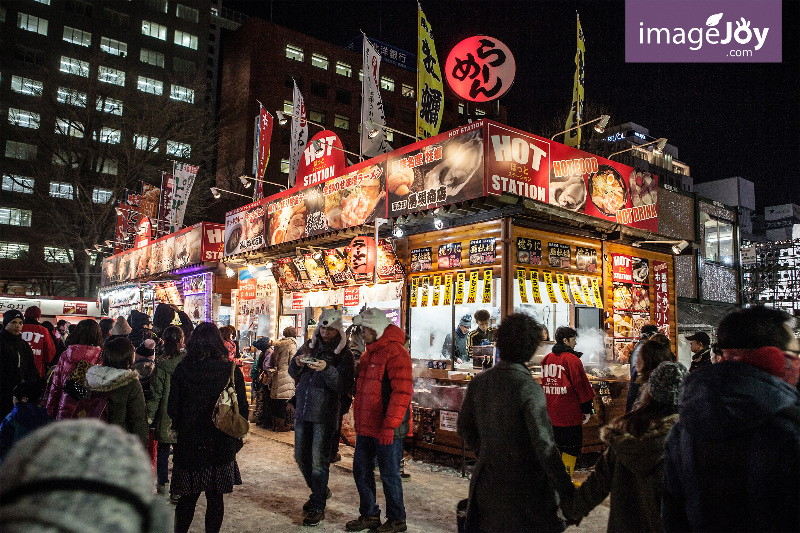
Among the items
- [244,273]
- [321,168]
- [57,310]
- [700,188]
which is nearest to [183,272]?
[244,273]

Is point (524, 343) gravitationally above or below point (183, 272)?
below

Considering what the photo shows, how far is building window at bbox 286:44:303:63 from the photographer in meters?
50.6

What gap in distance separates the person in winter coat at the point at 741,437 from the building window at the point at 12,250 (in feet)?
181

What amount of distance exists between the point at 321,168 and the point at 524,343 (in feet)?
34.7

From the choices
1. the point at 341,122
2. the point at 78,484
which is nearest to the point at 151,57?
the point at 341,122

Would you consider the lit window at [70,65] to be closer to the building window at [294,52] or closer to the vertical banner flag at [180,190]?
the building window at [294,52]

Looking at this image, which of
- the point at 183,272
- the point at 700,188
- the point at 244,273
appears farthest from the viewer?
the point at 700,188

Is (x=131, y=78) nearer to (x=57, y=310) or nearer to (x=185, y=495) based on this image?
(x=57, y=310)

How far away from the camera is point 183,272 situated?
1906 centimetres

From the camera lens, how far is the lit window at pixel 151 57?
53.6 metres

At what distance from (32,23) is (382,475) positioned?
60.5 meters

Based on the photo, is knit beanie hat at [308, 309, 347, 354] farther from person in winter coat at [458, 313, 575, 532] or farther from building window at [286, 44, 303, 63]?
building window at [286, 44, 303, 63]

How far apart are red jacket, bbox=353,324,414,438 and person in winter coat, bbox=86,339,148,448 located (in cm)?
211

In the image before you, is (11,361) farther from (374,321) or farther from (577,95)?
(577,95)
